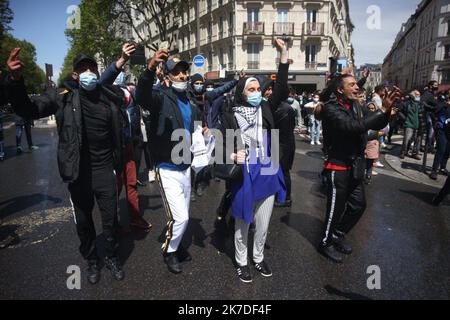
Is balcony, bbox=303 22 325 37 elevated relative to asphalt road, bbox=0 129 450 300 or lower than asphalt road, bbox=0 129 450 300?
elevated

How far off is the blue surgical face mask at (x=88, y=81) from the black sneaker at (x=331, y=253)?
288cm

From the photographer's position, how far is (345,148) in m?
3.32

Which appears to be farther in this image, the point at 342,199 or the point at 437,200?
the point at 437,200

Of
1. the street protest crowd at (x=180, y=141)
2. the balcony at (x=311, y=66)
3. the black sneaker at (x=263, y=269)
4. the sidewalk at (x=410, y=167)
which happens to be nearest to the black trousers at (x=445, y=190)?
the sidewalk at (x=410, y=167)

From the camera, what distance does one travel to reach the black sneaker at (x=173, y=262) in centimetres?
319

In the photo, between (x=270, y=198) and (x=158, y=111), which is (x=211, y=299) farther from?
(x=158, y=111)

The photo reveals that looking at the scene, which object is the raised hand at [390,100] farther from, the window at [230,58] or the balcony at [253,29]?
the window at [230,58]

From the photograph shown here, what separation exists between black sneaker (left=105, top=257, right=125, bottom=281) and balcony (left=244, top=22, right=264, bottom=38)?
3198 centimetres

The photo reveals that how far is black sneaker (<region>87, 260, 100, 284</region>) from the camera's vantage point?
304 cm

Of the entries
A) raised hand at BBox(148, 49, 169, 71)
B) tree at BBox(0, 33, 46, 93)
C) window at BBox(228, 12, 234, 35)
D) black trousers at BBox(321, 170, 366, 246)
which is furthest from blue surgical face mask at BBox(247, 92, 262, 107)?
tree at BBox(0, 33, 46, 93)

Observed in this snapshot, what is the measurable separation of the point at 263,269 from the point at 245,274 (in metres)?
0.23

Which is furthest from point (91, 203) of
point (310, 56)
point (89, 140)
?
point (310, 56)

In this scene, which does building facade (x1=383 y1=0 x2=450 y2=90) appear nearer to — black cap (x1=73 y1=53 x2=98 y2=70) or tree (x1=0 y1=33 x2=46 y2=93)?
black cap (x1=73 y1=53 x2=98 y2=70)

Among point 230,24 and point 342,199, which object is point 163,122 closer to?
point 342,199
